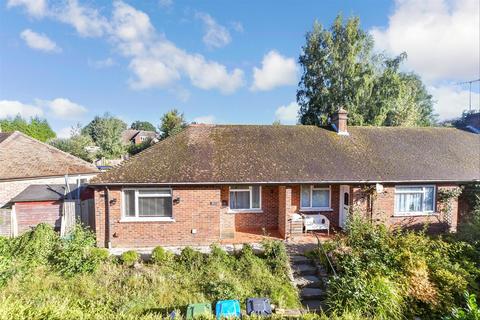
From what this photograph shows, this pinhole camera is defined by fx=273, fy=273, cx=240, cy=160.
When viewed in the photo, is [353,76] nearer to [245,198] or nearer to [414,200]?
[414,200]

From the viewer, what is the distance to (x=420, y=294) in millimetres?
7492

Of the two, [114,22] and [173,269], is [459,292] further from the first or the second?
[114,22]

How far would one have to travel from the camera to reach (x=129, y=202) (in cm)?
1129

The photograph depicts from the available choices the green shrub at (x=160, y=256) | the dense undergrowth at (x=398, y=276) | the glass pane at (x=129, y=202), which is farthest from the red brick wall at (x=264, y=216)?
the glass pane at (x=129, y=202)

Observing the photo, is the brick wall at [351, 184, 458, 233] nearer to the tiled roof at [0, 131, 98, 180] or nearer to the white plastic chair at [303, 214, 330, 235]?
the white plastic chair at [303, 214, 330, 235]

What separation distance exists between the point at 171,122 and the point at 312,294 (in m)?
32.3

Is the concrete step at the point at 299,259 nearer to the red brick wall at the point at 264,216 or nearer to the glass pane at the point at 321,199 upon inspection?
the red brick wall at the point at 264,216

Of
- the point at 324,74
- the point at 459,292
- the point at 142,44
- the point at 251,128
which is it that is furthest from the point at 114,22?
the point at 324,74

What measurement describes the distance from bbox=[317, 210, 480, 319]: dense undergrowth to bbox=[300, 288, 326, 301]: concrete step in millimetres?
484

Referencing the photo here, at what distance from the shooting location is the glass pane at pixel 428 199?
12812mm

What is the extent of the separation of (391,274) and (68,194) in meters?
14.0

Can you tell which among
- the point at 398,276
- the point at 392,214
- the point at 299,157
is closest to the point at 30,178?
the point at 299,157

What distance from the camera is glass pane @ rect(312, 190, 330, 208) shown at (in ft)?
44.7

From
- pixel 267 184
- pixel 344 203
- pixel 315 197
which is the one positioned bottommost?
pixel 344 203
